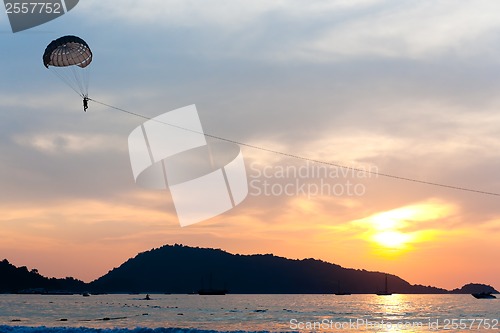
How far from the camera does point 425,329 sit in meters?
94.2

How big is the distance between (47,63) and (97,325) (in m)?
53.8

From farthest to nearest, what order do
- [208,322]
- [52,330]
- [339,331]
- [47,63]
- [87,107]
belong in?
1. [208,322]
2. [339,331]
3. [52,330]
4. [47,63]
5. [87,107]

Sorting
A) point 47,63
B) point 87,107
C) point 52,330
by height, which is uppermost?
point 47,63

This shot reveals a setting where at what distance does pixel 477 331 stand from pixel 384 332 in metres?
12.2

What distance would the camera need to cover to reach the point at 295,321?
108312 millimetres

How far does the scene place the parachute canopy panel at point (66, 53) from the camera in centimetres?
4956

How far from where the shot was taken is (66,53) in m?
50.3

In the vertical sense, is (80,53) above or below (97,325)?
above

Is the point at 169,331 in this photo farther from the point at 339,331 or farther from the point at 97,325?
the point at 97,325

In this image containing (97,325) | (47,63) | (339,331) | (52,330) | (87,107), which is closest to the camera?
(87,107)

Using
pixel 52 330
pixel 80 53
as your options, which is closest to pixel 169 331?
pixel 52 330

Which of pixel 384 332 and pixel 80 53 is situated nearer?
pixel 80 53

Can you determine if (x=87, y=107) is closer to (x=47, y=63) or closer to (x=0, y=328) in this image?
(x=47, y=63)

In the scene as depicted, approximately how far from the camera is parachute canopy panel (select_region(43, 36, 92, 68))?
163 ft
